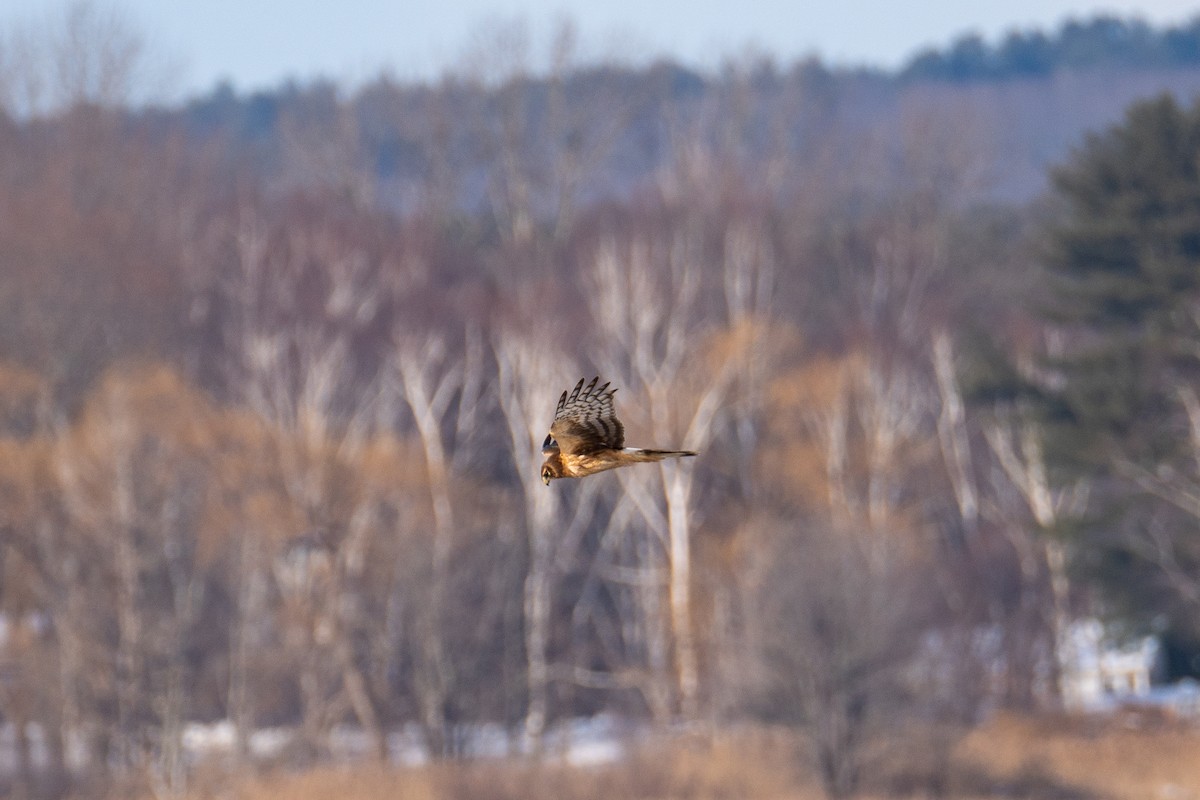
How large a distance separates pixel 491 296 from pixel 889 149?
32.6m

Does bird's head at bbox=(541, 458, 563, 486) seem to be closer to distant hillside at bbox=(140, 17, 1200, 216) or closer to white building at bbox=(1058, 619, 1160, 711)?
white building at bbox=(1058, 619, 1160, 711)

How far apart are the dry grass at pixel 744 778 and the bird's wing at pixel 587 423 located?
19.1 metres

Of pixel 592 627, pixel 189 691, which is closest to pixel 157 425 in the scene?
pixel 189 691

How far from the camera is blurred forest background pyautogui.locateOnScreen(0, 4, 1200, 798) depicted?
100ft

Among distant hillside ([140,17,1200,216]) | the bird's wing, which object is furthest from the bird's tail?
distant hillside ([140,17,1200,216])

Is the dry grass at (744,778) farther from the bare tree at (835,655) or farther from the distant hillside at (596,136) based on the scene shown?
the distant hillside at (596,136)

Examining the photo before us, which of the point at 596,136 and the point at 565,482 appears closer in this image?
the point at 565,482

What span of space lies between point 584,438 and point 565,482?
32.4 metres

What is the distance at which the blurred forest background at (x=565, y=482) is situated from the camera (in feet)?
100

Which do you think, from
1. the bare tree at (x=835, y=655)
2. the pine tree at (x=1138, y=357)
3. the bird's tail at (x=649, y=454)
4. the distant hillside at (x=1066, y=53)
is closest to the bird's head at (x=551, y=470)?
the bird's tail at (x=649, y=454)

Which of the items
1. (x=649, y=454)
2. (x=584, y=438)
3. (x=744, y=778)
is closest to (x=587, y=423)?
(x=584, y=438)

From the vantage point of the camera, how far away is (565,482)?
39.6m

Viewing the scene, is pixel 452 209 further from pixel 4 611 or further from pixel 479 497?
pixel 4 611

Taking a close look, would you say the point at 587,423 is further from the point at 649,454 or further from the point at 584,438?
the point at 649,454
